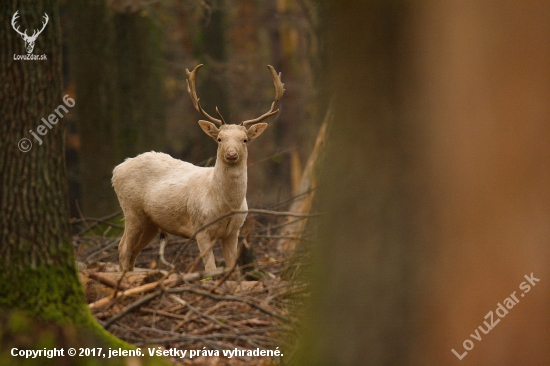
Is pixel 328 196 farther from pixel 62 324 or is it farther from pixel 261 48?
Result: pixel 261 48

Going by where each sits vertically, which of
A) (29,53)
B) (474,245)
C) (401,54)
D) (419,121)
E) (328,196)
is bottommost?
(474,245)

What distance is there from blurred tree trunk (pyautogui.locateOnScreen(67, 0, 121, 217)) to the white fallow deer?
13.5 feet

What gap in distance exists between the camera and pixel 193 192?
7.41 meters

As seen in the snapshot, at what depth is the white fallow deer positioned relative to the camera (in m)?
7.06

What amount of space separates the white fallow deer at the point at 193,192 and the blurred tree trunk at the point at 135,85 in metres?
4.16

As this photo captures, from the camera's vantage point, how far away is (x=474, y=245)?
2.48m

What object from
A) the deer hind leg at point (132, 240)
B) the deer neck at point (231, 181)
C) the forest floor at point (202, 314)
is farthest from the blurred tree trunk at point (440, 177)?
the deer hind leg at point (132, 240)

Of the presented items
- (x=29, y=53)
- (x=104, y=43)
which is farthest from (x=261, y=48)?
(x=29, y=53)

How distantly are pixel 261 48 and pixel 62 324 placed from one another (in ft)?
79.8

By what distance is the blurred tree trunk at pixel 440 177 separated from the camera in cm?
240

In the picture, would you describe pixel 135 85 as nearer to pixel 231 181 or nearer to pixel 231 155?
pixel 231 181

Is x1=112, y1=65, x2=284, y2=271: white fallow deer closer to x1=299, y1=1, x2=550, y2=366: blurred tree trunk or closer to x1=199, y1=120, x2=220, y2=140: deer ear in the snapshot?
x1=199, y1=120, x2=220, y2=140: deer ear

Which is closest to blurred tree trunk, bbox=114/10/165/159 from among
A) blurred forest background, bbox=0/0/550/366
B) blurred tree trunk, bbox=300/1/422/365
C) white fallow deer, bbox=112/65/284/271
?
white fallow deer, bbox=112/65/284/271

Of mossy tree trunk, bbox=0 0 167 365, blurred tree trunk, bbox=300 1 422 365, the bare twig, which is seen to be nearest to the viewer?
blurred tree trunk, bbox=300 1 422 365
